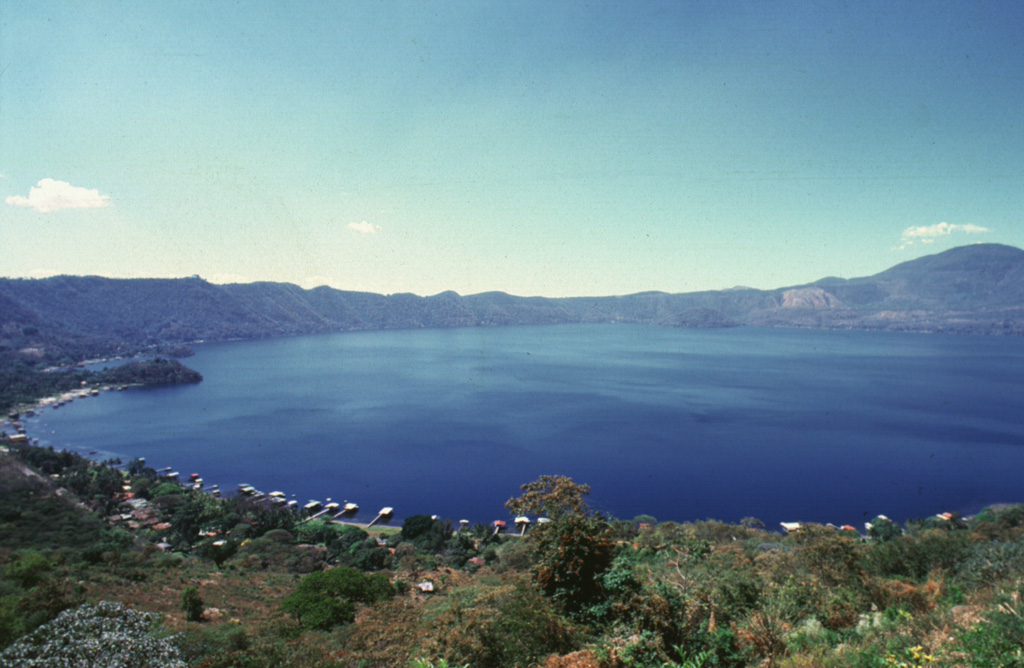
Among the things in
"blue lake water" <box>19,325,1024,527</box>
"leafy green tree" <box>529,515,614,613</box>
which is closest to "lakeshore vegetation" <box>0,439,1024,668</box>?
"leafy green tree" <box>529,515,614,613</box>

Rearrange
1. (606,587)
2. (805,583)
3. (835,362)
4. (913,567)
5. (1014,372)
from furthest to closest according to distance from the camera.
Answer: (835,362) < (1014,372) < (913,567) < (805,583) < (606,587)

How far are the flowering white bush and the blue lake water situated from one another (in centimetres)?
2579

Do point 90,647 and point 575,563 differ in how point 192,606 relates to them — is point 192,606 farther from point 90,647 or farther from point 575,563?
point 575,563

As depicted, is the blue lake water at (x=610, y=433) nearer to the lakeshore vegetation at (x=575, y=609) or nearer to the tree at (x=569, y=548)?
the lakeshore vegetation at (x=575, y=609)

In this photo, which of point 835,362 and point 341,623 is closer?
point 341,623

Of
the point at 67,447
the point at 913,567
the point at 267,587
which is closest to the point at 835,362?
the point at 913,567

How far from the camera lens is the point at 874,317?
198 metres

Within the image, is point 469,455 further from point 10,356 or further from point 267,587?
point 10,356

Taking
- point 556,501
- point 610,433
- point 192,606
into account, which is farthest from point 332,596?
point 610,433

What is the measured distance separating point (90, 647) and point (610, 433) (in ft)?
152

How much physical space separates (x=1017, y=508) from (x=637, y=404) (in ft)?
130

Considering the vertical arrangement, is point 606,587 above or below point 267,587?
above

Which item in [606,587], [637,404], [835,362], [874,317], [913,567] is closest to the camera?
[606,587]

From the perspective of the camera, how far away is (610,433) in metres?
49.4
